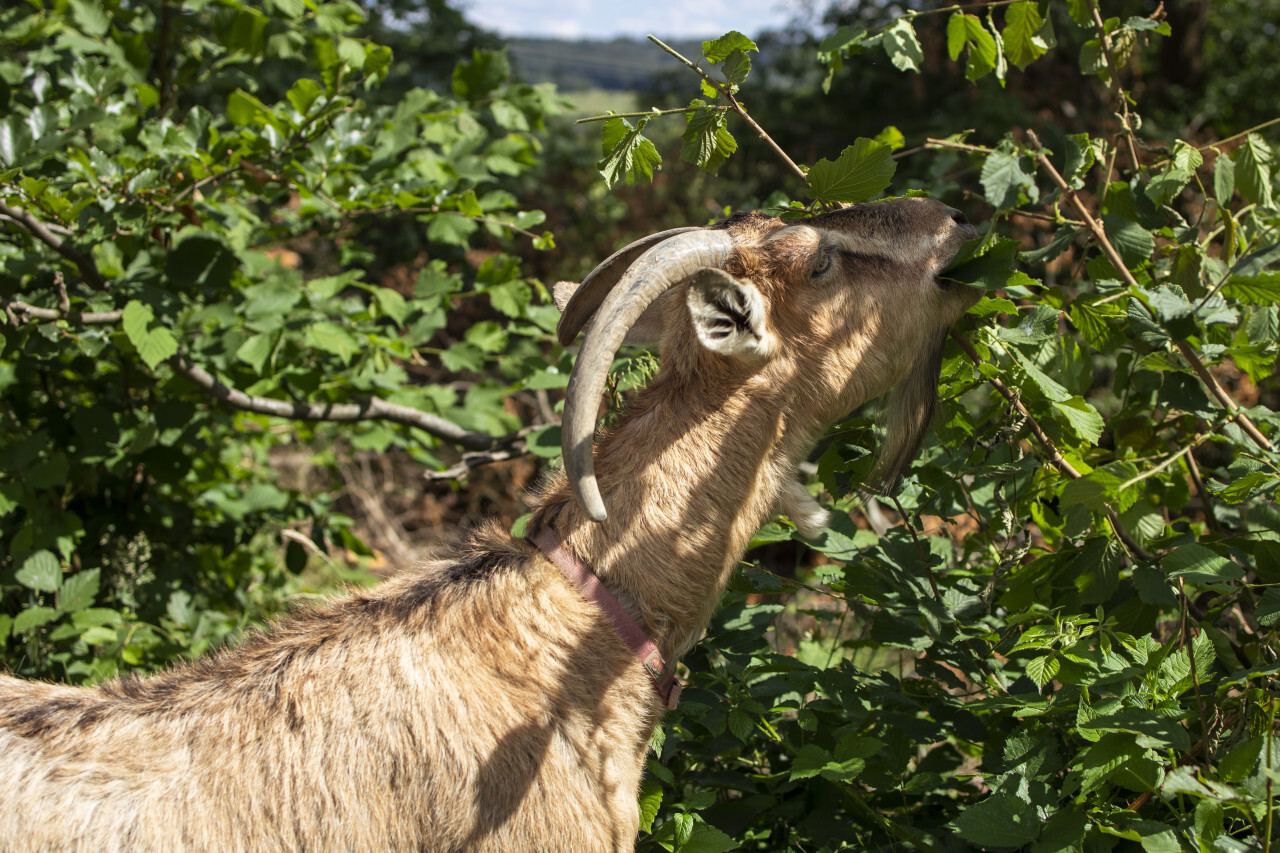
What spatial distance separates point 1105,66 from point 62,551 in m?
4.20

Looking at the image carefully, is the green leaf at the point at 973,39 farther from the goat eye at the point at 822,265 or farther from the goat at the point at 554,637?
the goat eye at the point at 822,265

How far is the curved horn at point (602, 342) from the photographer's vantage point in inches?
74.6

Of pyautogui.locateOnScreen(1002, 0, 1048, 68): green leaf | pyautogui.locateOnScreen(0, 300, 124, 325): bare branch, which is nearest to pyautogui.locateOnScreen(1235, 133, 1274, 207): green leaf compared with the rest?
pyautogui.locateOnScreen(1002, 0, 1048, 68): green leaf

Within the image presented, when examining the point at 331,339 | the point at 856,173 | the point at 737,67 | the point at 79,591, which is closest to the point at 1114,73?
the point at 856,173

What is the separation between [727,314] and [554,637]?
34.0 inches

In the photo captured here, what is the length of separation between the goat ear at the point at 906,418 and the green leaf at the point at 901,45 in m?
0.81

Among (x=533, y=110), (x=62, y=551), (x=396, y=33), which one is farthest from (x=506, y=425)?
(x=396, y=33)

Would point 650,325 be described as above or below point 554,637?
above

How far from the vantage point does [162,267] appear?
144 inches

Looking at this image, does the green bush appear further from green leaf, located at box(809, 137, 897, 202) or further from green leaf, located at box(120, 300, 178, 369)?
green leaf, located at box(120, 300, 178, 369)

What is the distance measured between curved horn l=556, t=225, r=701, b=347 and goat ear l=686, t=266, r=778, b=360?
192 millimetres

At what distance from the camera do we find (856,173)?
2.32m

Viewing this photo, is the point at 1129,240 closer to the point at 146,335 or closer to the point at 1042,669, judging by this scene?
the point at 1042,669

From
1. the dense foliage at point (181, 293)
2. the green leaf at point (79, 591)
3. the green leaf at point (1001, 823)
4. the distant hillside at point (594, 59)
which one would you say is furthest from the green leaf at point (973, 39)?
the distant hillside at point (594, 59)
